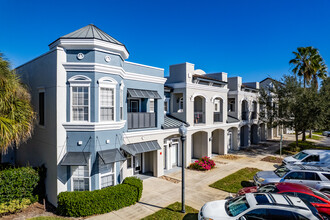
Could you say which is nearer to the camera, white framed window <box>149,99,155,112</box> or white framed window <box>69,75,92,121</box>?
white framed window <box>69,75,92,121</box>

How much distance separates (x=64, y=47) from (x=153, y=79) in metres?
6.36

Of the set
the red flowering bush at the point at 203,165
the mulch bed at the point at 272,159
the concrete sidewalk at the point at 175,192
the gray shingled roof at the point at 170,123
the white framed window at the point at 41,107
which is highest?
the white framed window at the point at 41,107

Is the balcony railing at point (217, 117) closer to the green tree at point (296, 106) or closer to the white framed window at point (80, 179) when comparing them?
the green tree at point (296, 106)

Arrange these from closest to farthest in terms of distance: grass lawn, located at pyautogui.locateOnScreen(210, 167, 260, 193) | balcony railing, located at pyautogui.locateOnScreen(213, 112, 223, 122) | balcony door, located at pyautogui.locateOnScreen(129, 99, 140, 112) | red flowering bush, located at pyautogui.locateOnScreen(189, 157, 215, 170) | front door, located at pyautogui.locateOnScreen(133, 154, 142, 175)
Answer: grass lawn, located at pyautogui.locateOnScreen(210, 167, 260, 193), balcony door, located at pyautogui.locateOnScreen(129, 99, 140, 112), front door, located at pyautogui.locateOnScreen(133, 154, 142, 175), red flowering bush, located at pyautogui.locateOnScreen(189, 157, 215, 170), balcony railing, located at pyautogui.locateOnScreen(213, 112, 223, 122)

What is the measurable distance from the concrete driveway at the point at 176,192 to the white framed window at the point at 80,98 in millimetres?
4909

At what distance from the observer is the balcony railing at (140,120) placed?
44.1 ft

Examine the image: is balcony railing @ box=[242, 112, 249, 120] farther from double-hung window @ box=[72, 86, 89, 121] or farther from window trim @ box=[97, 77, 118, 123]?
double-hung window @ box=[72, 86, 89, 121]

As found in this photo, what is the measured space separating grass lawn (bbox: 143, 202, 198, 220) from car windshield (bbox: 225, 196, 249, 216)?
87.6 inches

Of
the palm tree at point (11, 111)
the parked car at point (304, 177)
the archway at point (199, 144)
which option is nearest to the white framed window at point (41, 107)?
the palm tree at point (11, 111)

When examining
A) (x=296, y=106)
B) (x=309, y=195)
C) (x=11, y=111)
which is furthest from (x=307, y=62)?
(x=11, y=111)

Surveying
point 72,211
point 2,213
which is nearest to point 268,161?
point 72,211

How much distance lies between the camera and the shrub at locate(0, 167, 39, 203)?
9.61 metres

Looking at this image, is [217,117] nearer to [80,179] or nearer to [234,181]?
[234,181]

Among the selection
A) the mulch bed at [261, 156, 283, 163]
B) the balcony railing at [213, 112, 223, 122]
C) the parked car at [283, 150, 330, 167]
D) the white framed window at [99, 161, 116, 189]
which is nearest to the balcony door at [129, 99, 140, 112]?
the white framed window at [99, 161, 116, 189]
